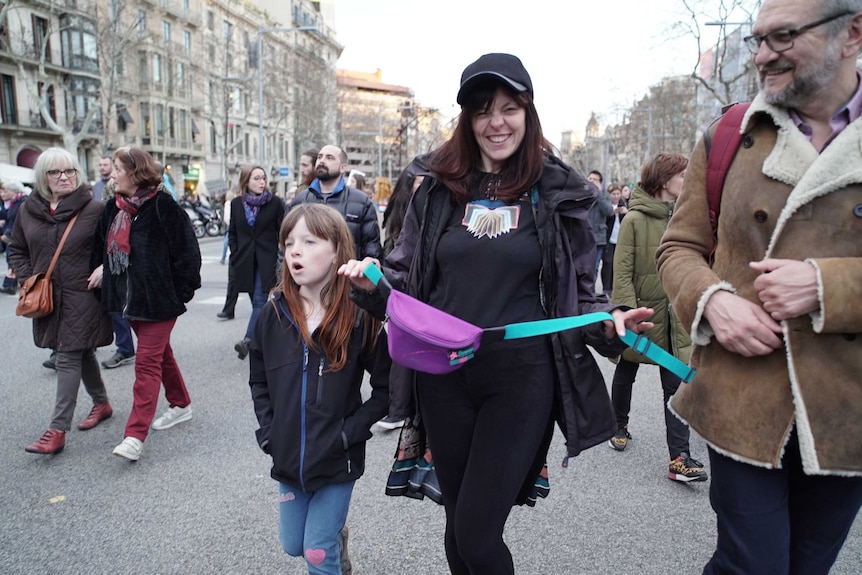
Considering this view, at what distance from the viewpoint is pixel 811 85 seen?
157 centimetres

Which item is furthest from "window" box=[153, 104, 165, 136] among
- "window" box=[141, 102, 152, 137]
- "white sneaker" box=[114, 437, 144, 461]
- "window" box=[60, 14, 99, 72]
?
"white sneaker" box=[114, 437, 144, 461]

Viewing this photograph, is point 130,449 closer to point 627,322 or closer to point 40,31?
point 627,322

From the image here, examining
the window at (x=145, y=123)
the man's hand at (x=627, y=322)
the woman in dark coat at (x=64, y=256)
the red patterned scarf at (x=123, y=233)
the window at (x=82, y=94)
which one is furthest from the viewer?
the window at (x=145, y=123)

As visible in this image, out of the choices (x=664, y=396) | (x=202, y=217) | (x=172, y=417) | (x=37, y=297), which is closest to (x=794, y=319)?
(x=664, y=396)

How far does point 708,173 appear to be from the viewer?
70.7 inches

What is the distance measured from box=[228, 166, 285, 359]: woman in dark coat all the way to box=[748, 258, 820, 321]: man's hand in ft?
17.5

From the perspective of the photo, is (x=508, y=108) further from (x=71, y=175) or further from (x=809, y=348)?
(x=71, y=175)

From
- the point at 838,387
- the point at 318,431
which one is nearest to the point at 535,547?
the point at 318,431

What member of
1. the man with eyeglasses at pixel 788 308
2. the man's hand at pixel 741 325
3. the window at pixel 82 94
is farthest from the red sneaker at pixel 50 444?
the window at pixel 82 94

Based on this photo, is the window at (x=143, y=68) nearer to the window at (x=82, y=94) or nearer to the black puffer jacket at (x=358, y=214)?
the window at (x=82, y=94)

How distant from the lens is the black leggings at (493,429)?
1985 mm

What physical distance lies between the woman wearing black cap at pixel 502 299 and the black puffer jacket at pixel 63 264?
3019 millimetres

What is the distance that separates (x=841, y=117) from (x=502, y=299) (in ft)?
3.46

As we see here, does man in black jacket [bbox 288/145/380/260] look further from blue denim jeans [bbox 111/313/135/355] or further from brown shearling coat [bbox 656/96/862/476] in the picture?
brown shearling coat [bbox 656/96/862/476]
